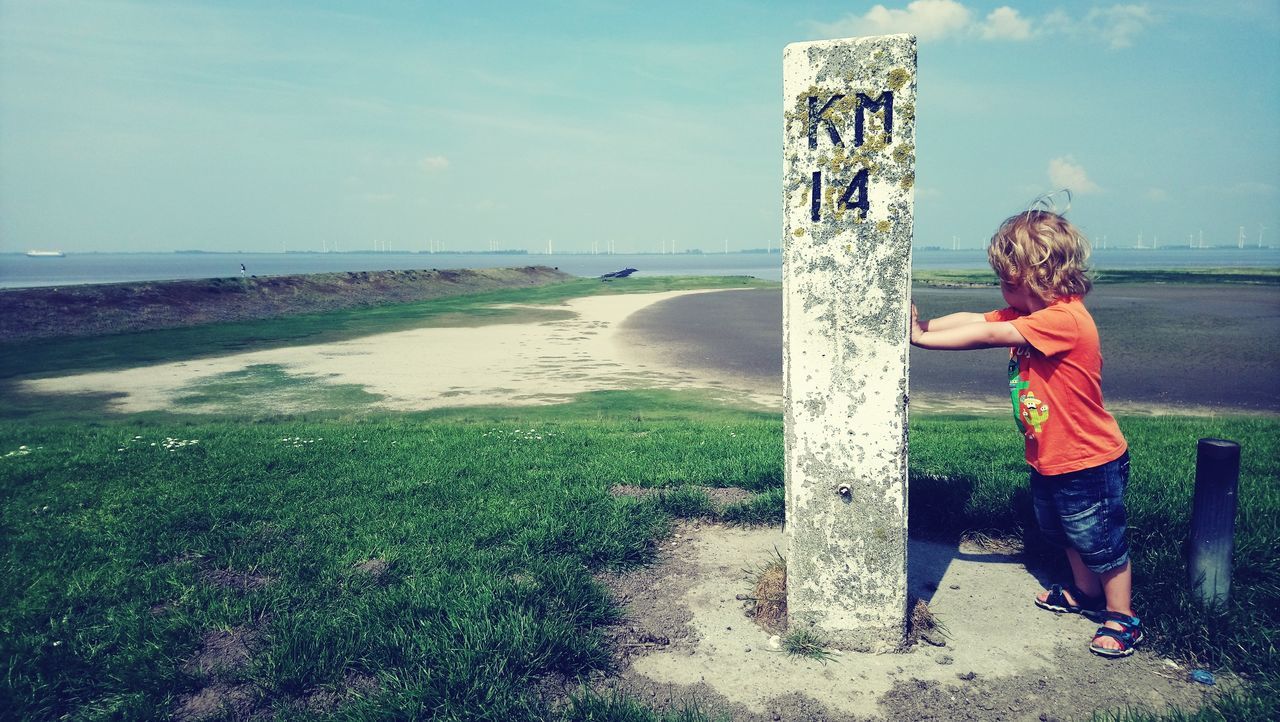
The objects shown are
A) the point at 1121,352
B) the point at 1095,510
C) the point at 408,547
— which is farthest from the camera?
the point at 1121,352

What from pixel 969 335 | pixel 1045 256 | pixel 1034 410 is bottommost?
pixel 1034 410

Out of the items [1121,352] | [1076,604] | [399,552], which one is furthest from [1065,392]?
[1121,352]

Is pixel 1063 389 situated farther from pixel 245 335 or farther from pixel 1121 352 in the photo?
pixel 245 335

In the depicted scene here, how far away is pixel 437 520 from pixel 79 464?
4.31 meters

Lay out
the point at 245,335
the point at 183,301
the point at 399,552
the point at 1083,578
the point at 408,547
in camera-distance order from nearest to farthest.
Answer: the point at 1083,578 → the point at 399,552 → the point at 408,547 → the point at 245,335 → the point at 183,301

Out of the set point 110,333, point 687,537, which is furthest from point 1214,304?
point 110,333

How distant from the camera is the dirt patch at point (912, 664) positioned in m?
3.00

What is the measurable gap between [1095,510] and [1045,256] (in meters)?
1.20

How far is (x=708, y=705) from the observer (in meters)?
3.02

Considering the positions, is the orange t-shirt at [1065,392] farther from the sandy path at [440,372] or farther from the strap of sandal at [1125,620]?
the sandy path at [440,372]

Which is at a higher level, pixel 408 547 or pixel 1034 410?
pixel 1034 410

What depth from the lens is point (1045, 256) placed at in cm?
329

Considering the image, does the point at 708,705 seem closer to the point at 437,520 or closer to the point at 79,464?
the point at 437,520

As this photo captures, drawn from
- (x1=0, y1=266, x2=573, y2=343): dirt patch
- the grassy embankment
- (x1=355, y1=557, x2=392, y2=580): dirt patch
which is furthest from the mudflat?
(x1=0, y1=266, x2=573, y2=343): dirt patch
